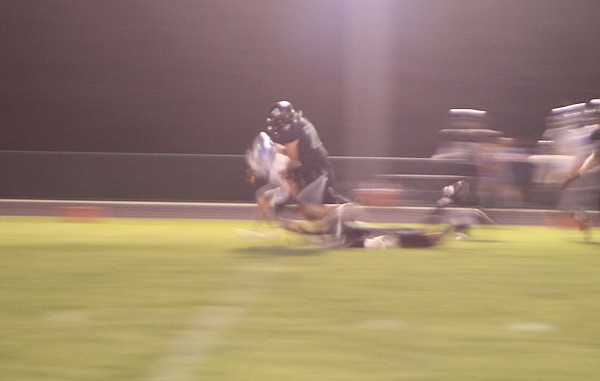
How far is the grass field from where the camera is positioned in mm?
6191

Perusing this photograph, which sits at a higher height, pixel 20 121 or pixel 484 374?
pixel 484 374

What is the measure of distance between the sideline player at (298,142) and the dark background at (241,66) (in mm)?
13660

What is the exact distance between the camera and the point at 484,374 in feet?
19.7

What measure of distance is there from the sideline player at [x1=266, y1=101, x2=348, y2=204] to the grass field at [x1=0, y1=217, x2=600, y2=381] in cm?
101

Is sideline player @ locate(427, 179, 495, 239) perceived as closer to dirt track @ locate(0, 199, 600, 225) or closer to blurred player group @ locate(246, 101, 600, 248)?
blurred player group @ locate(246, 101, 600, 248)

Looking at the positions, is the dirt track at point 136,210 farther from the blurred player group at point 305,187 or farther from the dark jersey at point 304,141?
the dark jersey at point 304,141

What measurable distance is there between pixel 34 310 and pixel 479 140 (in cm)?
796

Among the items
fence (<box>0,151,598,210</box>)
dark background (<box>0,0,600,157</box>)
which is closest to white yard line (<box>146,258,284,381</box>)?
fence (<box>0,151,598,210</box>)

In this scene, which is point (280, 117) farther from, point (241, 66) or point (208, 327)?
point (241, 66)

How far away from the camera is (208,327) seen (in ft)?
24.2

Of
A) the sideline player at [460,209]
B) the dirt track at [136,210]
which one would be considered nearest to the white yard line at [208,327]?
the sideline player at [460,209]

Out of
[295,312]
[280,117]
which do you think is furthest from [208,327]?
[280,117]

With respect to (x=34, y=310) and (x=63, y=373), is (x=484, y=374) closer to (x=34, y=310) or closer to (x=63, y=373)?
(x=63, y=373)

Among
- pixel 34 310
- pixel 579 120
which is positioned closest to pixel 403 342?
pixel 34 310
